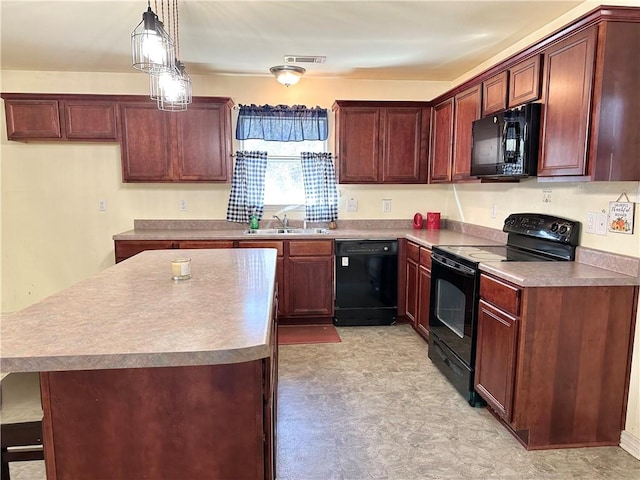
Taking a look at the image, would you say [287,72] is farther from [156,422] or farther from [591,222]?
[156,422]

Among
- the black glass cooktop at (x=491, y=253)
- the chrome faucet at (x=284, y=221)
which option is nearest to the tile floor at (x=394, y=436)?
the black glass cooktop at (x=491, y=253)

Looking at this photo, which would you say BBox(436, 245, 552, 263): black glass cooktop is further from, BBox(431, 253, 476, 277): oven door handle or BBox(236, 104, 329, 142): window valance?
BBox(236, 104, 329, 142): window valance

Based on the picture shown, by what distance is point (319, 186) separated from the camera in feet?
14.3

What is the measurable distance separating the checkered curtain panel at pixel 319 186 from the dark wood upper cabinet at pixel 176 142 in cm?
83

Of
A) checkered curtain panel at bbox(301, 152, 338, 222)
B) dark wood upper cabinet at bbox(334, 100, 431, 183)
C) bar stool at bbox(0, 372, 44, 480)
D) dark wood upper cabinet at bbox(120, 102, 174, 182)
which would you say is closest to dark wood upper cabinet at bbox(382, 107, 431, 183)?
dark wood upper cabinet at bbox(334, 100, 431, 183)

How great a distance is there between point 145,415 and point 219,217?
3289 millimetres

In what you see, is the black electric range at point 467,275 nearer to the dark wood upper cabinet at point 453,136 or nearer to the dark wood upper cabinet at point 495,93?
the dark wood upper cabinet at point 453,136

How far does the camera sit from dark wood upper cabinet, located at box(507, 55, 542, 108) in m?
2.44

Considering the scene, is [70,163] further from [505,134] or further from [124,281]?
[505,134]

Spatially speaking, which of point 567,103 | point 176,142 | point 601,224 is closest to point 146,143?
point 176,142

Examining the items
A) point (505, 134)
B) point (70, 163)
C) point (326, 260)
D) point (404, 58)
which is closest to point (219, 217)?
point (326, 260)

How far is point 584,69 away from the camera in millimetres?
2064

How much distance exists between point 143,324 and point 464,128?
301 cm

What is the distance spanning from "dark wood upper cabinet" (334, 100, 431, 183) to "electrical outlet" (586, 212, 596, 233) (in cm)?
195
